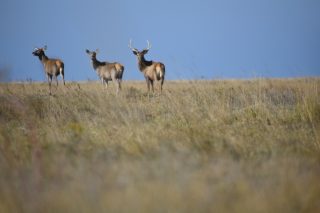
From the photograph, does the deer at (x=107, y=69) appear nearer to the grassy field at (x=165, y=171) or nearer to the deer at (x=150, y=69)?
the deer at (x=150, y=69)

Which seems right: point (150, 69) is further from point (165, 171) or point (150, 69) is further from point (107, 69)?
point (165, 171)

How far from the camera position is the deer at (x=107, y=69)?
774 inches

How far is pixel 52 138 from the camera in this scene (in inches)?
183

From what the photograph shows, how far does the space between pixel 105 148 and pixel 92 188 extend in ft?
5.75

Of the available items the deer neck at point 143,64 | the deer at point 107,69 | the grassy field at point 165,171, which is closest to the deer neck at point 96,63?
the deer at point 107,69

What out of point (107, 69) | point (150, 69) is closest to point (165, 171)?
point (150, 69)

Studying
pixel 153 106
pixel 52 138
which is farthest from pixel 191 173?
pixel 153 106

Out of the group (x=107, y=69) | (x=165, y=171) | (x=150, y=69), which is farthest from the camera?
(x=107, y=69)

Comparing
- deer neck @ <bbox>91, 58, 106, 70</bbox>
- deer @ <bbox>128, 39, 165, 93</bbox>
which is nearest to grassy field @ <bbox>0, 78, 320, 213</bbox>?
deer @ <bbox>128, 39, 165, 93</bbox>

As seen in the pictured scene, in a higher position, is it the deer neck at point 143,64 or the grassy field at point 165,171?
the deer neck at point 143,64

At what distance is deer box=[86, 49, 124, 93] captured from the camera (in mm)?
19661

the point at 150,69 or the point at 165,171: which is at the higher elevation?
the point at 150,69

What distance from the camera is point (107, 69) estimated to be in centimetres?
2017

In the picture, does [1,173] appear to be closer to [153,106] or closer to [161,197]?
[161,197]
